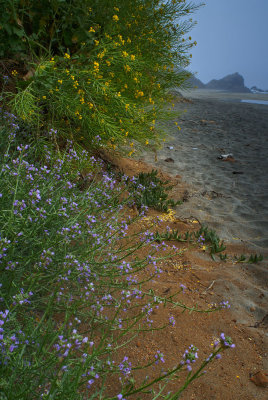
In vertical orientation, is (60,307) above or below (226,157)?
below

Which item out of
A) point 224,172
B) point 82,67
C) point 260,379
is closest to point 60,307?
point 260,379

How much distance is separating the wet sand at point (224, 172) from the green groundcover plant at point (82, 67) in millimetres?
1152

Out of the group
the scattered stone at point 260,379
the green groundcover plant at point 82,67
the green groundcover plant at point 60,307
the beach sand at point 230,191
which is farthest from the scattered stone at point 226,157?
the scattered stone at point 260,379

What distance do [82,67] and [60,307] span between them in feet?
9.36

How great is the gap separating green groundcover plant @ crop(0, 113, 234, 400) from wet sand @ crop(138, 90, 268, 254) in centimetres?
158

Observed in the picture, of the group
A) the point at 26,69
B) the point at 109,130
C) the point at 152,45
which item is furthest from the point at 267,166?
the point at 26,69

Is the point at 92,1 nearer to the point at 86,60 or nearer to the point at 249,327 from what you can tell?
the point at 86,60

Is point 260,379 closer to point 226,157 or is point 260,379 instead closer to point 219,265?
point 219,265

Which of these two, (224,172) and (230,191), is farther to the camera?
(224,172)

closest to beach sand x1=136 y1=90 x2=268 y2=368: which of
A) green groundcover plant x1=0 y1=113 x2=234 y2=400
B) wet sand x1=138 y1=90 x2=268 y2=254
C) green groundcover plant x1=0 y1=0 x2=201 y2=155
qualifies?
wet sand x1=138 y1=90 x2=268 y2=254

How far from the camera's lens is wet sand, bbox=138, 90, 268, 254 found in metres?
4.14

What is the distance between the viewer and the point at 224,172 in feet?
20.4

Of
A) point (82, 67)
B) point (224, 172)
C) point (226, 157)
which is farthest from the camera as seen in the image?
point (226, 157)

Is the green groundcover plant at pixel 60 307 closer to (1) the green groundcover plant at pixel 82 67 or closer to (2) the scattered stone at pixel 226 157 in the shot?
(1) the green groundcover plant at pixel 82 67
